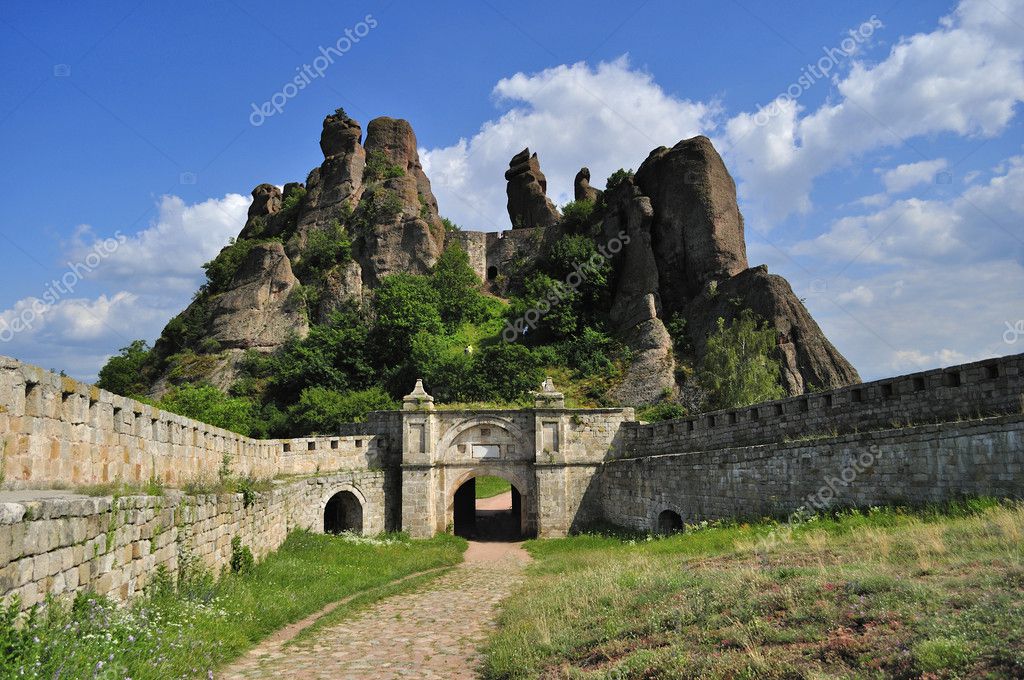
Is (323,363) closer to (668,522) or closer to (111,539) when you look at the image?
(668,522)

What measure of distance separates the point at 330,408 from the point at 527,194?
31108mm

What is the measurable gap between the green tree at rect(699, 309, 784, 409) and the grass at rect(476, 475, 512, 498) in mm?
14393

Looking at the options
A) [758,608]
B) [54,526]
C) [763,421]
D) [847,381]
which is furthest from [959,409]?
[847,381]

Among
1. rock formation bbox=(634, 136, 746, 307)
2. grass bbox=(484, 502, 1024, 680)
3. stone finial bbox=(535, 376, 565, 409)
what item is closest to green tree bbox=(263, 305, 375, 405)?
stone finial bbox=(535, 376, 565, 409)

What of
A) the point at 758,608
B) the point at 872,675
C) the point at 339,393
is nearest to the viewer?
the point at 872,675

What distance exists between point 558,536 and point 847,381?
56.8 ft

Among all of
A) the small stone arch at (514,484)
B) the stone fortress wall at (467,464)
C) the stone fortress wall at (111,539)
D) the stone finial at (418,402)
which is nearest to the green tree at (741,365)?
the stone fortress wall at (467,464)

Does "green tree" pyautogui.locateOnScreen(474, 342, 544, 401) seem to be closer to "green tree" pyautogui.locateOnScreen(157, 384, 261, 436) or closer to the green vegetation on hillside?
the green vegetation on hillside

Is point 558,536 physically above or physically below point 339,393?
below

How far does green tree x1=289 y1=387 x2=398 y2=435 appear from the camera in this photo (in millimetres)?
35125

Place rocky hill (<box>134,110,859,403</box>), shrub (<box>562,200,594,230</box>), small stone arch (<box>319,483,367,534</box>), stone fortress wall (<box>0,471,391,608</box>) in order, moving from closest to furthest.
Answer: stone fortress wall (<box>0,471,391,608</box>), small stone arch (<box>319,483,367,534</box>), rocky hill (<box>134,110,859,403</box>), shrub (<box>562,200,594,230</box>)

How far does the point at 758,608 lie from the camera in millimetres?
7438

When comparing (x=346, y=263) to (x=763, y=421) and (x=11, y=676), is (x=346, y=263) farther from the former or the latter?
(x=11, y=676)

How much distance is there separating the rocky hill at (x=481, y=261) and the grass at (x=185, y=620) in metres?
24.3
